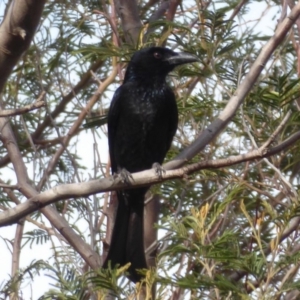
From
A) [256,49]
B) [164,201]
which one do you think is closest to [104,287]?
[164,201]

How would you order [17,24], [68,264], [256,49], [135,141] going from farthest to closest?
[256,49] < [135,141] < [68,264] < [17,24]

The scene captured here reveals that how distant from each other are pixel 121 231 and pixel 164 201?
0.77m

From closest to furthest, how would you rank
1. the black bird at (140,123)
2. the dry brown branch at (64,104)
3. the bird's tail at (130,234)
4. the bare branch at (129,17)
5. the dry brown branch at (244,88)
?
1. the dry brown branch at (244,88)
2. the bird's tail at (130,234)
3. the black bird at (140,123)
4. the bare branch at (129,17)
5. the dry brown branch at (64,104)

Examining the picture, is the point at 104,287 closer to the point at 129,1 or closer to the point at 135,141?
the point at 135,141

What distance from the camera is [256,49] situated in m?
5.10

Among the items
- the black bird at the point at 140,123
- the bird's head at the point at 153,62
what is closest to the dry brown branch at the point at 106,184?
the black bird at the point at 140,123

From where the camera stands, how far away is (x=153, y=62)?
180 inches

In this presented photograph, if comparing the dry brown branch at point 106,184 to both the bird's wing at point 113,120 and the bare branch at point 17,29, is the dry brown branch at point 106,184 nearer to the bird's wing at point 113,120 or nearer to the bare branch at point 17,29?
the bare branch at point 17,29

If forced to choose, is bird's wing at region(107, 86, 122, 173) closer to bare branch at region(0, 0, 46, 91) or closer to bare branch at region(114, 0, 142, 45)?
bare branch at region(114, 0, 142, 45)

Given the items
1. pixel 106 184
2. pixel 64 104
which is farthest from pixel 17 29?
pixel 64 104

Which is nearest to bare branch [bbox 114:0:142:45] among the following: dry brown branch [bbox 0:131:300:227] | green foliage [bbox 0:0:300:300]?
green foliage [bbox 0:0:300:300]

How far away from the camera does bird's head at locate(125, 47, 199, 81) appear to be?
4.41 metres

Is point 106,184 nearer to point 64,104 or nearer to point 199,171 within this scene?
point 199,171

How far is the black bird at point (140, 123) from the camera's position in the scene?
441cm
